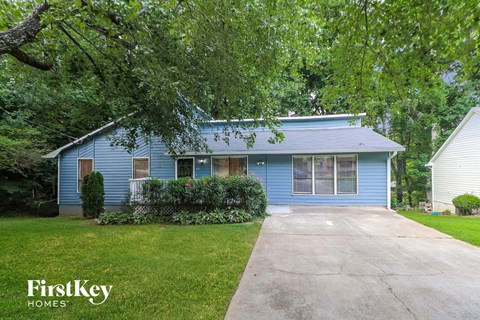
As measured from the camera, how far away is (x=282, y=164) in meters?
10.6

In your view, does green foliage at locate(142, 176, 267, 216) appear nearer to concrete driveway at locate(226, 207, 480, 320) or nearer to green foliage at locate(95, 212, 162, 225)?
green foliage at locate(95, 212, 162, 225)

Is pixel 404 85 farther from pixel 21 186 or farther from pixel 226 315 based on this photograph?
pixel 21 186

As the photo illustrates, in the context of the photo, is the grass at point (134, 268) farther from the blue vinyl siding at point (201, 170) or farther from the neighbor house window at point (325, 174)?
the neighbor house window at point (325, 174)

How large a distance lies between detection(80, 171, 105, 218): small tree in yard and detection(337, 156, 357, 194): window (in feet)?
31.6

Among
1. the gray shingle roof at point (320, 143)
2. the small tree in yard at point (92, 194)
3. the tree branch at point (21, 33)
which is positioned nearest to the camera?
the tree branch at point (21, 33)

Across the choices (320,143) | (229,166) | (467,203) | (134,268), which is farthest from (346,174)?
(134,268)

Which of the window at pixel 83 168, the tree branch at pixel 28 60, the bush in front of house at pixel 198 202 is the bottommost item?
the bush in front of house at pixel 198 202

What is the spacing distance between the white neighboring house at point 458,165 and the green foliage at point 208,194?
34.0 ft

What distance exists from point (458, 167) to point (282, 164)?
927cm

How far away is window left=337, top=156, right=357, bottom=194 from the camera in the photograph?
1009cm

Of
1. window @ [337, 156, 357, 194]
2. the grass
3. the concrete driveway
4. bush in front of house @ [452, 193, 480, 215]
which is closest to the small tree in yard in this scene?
the grass

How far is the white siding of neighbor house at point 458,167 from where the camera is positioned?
11.1 m

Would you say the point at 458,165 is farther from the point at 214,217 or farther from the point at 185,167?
the point at 185,167

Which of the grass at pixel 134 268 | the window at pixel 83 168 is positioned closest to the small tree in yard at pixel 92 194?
the window at pixel 83 168
